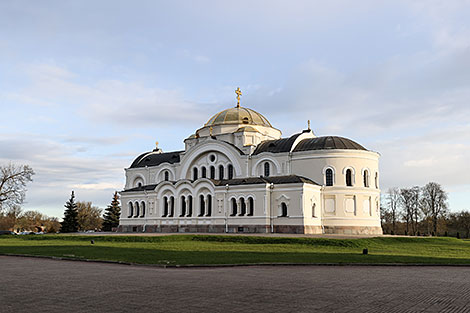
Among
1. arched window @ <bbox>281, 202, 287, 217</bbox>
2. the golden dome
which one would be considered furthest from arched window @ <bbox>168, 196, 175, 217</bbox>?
arched window @ <bbox>281, 202, 287, 217</bbox>

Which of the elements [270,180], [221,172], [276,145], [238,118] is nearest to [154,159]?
[221,172]

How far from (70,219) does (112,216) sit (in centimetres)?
834

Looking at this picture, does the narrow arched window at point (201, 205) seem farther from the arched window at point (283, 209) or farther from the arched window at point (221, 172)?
the arched window at point (283, 209)

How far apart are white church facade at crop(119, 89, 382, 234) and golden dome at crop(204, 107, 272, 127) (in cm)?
24

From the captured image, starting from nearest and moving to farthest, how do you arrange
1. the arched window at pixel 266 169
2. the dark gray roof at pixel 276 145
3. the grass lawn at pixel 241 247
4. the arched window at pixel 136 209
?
the grass lawn at pixel 241 247 → the dark gray roof at pixel 276 145 → the arched window at pixel 266 169 → the arched window at pixel 136 209

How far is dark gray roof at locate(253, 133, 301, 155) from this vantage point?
182ft

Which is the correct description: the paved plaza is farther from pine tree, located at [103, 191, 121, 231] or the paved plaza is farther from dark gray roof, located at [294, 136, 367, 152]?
pine tree, located at [103, 191, 121, 231]

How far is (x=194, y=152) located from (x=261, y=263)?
43.4m

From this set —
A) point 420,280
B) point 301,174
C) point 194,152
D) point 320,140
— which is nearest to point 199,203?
point 194,152

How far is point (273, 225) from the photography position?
50156 millimetres

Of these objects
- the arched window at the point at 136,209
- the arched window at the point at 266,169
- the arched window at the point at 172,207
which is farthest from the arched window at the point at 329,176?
the arched window at the point at 136,209

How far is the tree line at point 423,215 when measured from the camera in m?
78.4

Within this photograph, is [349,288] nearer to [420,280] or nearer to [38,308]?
[420,280]

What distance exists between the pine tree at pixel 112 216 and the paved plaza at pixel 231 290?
6124 cm
